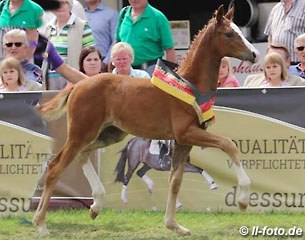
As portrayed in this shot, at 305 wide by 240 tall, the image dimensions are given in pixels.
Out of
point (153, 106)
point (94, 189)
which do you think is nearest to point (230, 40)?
point (153, 106)

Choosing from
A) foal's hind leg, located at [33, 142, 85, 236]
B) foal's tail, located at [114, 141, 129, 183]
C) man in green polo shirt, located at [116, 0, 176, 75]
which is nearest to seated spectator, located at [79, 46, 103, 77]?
man in green polo shirt, located at [116, 0, 176, 75]

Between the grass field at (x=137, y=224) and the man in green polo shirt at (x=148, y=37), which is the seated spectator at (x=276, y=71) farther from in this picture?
the man in green polo shirt at (x=148, y=37)

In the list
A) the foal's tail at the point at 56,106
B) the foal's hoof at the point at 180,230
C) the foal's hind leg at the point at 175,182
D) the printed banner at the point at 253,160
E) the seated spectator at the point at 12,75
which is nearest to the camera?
the foal's hoof at the point at 180,230

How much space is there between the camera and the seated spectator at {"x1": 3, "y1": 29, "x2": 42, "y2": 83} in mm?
10680

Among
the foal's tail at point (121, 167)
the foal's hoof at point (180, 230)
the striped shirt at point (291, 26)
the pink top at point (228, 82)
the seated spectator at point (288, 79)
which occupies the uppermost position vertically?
the striped shirt at point (291, 26)

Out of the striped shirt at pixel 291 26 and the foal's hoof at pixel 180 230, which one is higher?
the striped shirt at pixel 291 26

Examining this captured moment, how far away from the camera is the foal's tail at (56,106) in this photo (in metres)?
8.82

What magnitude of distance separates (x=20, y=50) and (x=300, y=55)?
2975 mm

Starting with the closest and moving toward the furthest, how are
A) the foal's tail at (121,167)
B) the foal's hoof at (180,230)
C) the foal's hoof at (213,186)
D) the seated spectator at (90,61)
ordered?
1. the foal's hoof at (180,230)
2. the foal's hoof at (213,186)
3. the foal's tail at (121,167)
4. the seated spectator at (90,61)

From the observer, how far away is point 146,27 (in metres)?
11.2

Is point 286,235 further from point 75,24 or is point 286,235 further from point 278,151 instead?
point 75,24

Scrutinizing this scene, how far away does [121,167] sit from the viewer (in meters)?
9.86

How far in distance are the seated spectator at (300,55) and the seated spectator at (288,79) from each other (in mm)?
106

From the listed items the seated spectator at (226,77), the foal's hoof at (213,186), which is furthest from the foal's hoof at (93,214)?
the seated spectator at (226,77)
